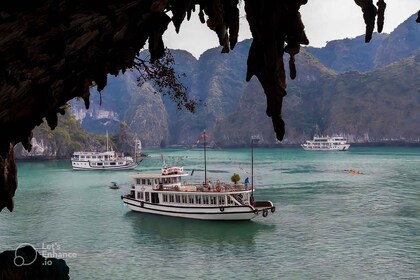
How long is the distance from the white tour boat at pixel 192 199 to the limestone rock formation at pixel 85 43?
1681 inches

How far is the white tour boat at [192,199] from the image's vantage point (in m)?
50.8

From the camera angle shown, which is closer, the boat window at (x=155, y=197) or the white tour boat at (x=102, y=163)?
the boat window at (x=155, y=197)

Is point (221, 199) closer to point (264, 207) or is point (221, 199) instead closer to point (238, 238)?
point (264, 207)

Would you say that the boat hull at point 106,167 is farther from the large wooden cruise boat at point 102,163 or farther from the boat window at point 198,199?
the boat window at point 198,199

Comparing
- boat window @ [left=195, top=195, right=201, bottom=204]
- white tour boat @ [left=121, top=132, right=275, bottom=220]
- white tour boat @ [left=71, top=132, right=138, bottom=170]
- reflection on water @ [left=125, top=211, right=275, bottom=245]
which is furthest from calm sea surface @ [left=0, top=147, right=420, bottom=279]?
white tour boat @ [left=71, top=132, right=138, bottom=170]

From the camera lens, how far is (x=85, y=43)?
22.2 feet

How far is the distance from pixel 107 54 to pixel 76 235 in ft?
133

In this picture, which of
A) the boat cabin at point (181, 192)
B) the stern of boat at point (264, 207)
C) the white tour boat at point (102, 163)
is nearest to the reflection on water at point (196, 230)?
the boat cabin at point (181, 192)

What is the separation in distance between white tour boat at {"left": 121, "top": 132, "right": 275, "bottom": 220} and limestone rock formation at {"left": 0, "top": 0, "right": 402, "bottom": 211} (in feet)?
140

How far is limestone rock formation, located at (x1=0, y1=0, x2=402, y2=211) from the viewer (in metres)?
6.23

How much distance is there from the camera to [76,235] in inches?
1762

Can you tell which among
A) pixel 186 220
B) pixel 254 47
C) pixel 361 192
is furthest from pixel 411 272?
pixel 361 192

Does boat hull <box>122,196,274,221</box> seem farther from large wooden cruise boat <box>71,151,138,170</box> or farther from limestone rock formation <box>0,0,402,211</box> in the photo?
large wooden cruise boat <box>71,151,138,170</box>

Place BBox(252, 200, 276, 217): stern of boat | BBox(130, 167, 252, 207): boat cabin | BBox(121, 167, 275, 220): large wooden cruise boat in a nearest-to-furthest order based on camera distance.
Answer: BBox(121, 167, 275, 220): large wooden cruise boat
BBox(130, 167, 252, 207): boat cabin
BBox(252, 200, 276, 217): stern of boat
